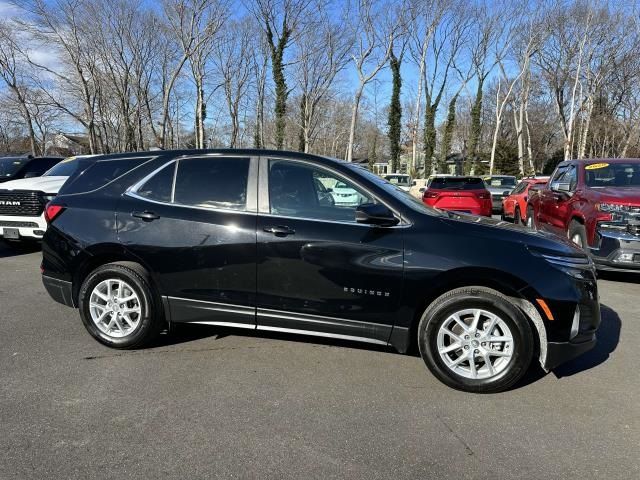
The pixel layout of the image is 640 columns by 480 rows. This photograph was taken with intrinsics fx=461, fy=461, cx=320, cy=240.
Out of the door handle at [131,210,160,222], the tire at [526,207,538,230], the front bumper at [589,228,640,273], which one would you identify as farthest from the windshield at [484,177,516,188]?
the door handle at [131,210,160,222]

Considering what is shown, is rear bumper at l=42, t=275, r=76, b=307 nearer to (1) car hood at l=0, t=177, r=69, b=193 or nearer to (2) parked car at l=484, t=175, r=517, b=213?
(1) car hood at l=0, t=177, r=69, b=193

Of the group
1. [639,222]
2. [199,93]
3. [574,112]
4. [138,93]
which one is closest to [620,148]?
[574,112]

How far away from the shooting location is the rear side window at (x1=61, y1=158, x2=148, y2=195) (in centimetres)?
429

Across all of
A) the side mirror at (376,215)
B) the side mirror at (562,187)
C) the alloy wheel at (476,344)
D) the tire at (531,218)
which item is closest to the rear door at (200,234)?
the side mirror at (376,215)

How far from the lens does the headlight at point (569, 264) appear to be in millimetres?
3416

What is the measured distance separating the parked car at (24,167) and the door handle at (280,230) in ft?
34.8

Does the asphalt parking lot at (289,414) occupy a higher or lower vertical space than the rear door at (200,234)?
lower

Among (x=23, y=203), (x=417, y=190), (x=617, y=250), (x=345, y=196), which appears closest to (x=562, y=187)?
(x=617, y=250)

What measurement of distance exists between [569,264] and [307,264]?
1982mm

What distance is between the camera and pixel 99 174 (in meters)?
4.37

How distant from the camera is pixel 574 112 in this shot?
38.5 m

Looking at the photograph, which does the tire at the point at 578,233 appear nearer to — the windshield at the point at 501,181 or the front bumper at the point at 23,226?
the front bumper at the point at 23,226

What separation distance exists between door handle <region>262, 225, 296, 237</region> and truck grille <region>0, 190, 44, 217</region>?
19.9ft

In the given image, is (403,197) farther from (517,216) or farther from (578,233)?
(517,216)
